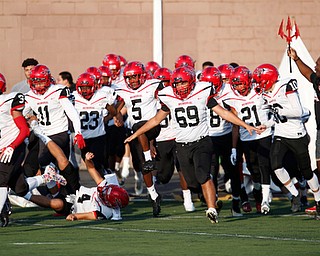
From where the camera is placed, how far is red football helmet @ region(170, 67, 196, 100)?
1261 cm

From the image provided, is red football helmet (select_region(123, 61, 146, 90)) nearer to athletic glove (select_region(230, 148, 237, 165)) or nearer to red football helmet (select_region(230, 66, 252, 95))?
red football helmet (select_region(230, 66, 252, 95))

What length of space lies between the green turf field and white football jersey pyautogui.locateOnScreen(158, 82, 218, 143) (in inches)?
39.1

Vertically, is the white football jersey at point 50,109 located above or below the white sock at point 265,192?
above

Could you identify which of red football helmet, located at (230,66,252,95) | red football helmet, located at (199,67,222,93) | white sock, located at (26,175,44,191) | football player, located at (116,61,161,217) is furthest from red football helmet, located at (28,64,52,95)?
red football helmet, located at (230,66,252,95)

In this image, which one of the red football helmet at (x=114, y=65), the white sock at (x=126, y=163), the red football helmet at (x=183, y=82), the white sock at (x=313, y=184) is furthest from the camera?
the white sock at (x=126, y=163)

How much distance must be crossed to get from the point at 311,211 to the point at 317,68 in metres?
1.79

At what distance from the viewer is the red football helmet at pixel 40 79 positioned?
13.7 meters

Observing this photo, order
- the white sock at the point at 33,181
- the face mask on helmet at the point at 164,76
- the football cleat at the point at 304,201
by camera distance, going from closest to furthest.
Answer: the white sock at the point at 33,181 → the football cleat at the point at 304,201 → the face mask on helmet at the point at 164,76

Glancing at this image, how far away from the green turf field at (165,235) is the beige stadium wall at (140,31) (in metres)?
7.76

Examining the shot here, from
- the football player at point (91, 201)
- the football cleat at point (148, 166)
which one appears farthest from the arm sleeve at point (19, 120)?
the football cleat at point (148, 166)

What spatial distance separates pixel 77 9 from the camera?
2141 centimetres

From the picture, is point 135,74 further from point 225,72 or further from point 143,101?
point 225,72

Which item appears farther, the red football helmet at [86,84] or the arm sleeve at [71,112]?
the red football helmet at [86,84]

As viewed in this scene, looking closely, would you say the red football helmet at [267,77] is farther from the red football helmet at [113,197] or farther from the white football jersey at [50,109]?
the white football jersey at [50,109]
